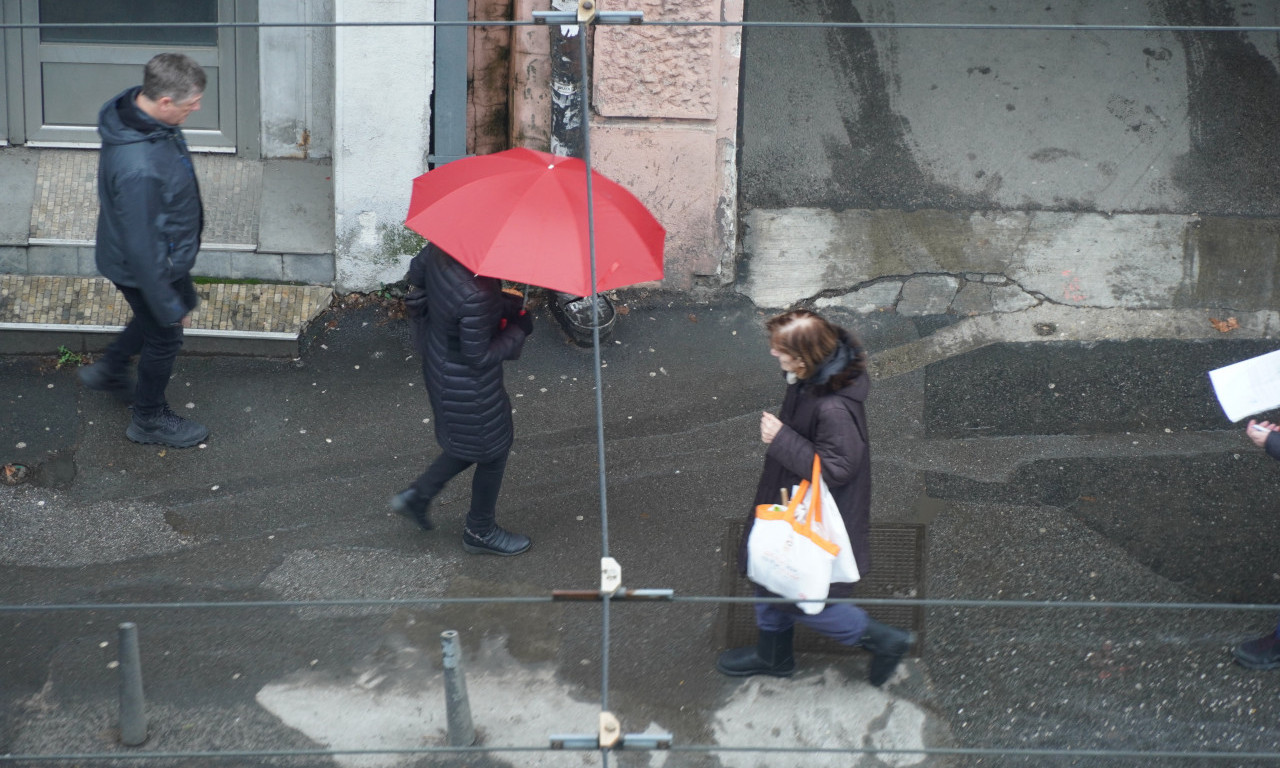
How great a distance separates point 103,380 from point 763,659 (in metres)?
3.77

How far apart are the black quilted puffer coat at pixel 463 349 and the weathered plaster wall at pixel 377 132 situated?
247 cm

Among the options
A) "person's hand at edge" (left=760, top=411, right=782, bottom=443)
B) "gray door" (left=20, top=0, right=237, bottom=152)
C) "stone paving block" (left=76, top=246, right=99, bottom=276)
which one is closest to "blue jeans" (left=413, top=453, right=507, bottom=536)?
"person's hand at edge" (left=760, top=411, right=782, bottom=443)

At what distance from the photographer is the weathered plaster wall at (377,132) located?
7.04 m

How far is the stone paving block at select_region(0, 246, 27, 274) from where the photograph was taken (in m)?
7.31

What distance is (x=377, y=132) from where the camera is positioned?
7.23m

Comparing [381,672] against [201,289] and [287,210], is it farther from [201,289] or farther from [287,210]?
[287,210]

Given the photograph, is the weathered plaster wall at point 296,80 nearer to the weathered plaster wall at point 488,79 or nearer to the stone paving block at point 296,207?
the stone paving block at point 296,207

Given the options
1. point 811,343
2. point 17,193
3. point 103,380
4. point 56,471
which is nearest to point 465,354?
point 811,343

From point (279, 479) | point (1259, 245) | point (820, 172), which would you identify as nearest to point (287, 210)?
point (279, 479)

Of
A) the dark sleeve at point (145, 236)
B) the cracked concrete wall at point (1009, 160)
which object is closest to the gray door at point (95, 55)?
the dark sleeve at point (145, 236)

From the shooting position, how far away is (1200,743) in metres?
4.76

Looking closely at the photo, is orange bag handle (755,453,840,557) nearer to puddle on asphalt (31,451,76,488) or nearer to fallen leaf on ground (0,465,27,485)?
puddle on asphalt (31,451,76,488)

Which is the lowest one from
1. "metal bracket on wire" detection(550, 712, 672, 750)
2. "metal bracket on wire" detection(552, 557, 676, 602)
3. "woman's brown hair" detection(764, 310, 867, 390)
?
"metal bracket on wire" detection(550, 712, 672, 750)

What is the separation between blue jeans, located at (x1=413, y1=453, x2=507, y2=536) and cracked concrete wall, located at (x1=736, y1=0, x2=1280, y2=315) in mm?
2834
